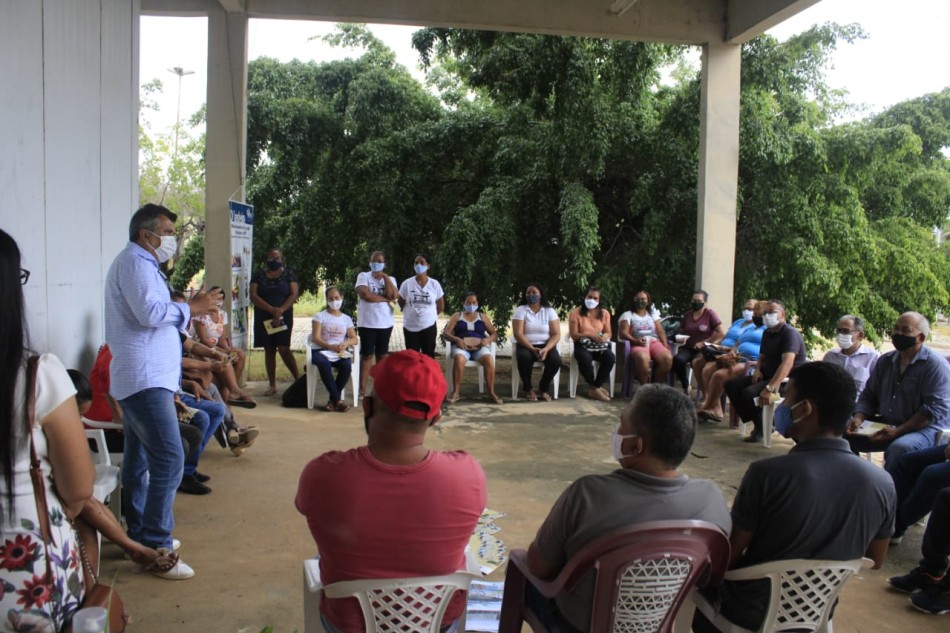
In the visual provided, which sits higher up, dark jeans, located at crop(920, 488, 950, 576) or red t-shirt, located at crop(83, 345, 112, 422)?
red t-shirt, located at crop(83, 345, 112, 422)

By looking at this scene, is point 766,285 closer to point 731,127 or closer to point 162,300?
point 731,127

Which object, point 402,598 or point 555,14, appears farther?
point 555,14

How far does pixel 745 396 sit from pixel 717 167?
3.06m

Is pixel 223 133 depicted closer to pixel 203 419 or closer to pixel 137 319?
pixel 203 419

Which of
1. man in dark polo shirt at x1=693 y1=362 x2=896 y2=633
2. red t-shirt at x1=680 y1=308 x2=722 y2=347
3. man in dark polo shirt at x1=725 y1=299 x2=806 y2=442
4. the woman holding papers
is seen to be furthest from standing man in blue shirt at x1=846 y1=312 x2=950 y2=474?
the woman holding papers

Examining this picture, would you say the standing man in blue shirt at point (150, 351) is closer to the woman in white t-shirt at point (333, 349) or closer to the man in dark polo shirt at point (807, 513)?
the man in dark polo shirt at point (807, 513)

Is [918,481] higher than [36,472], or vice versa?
[36,472]

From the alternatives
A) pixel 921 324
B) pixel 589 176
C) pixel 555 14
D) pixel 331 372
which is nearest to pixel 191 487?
pixel 331 372

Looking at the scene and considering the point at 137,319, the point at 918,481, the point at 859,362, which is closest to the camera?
the point at 137,319

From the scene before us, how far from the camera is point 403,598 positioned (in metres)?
1.80

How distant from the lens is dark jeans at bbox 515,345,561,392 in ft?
25.3

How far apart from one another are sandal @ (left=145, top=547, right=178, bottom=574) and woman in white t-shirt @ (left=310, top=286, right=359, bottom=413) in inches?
142

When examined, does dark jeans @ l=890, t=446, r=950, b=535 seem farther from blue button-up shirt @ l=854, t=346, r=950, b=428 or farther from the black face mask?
the black face mask

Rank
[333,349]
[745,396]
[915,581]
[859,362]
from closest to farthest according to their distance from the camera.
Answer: [915,581], [859,362], [745,396], [333,349]
